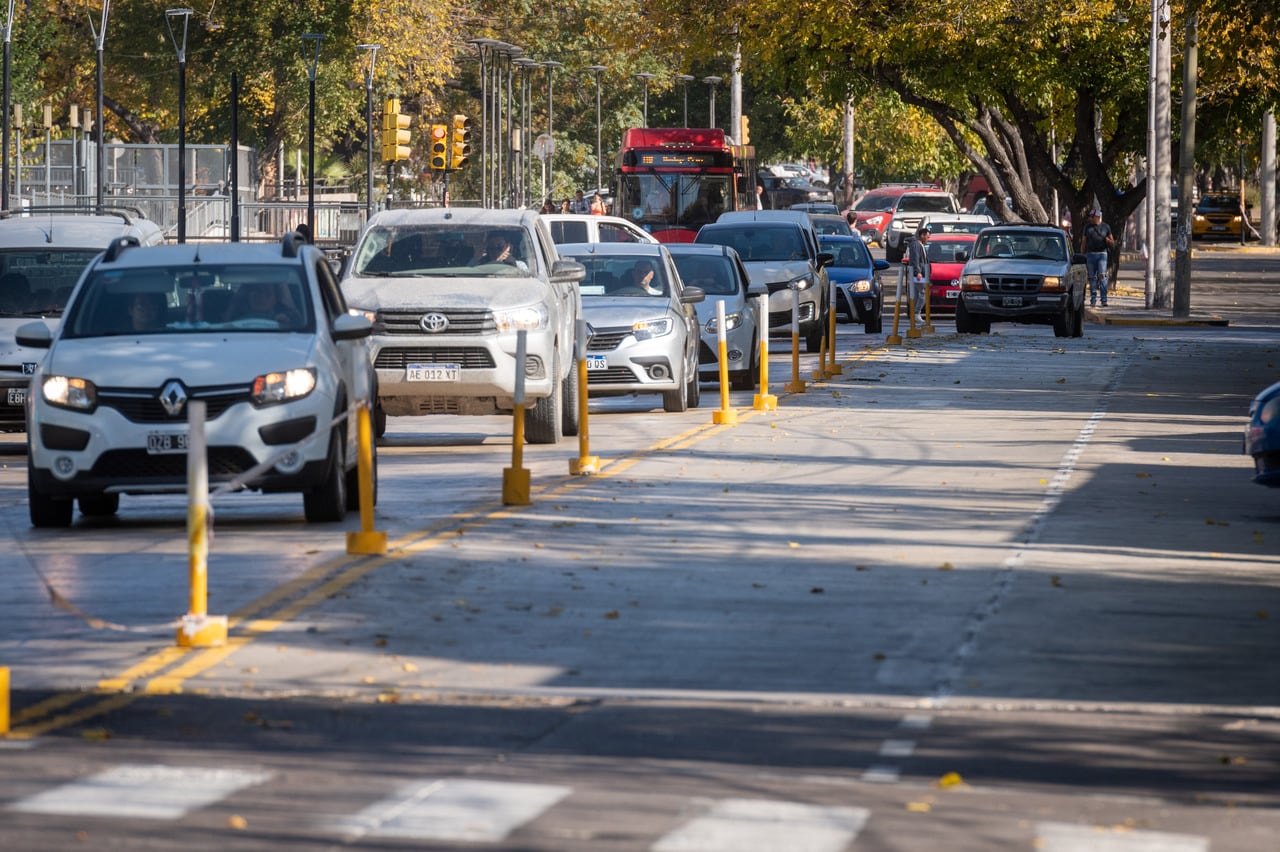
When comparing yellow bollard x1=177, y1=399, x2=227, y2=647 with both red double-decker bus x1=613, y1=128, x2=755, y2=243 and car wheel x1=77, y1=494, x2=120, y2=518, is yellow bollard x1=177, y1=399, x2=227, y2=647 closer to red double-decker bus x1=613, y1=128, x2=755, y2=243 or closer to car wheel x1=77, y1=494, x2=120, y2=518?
car wheel x1=77, y1=494, x2=120, y2=518

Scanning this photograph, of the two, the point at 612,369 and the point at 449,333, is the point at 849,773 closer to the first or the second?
the point at 449,333

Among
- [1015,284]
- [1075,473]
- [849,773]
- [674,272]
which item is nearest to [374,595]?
Answer: [849,773]

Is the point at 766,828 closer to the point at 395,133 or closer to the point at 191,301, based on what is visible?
the point at 191,301

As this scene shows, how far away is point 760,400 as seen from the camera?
886 inches

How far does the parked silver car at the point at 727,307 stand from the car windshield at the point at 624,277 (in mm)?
2220

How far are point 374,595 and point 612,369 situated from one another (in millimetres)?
10961

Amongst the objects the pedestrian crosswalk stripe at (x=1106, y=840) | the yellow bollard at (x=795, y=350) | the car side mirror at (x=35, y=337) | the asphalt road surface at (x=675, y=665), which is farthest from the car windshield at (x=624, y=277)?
the pedestrian crosswalk stripe at (x=1106, y=840)

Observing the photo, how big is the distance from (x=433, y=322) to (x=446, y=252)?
1.38m

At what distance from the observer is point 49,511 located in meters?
13.6

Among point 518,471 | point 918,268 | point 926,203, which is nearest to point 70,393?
point 518,471

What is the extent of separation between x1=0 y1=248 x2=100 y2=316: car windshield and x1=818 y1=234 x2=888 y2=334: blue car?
1905cm

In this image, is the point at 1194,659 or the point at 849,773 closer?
the point at 849,773

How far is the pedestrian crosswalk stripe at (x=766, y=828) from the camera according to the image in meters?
6.28

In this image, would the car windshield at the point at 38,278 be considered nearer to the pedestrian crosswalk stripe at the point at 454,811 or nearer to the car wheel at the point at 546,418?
the car wheel at the point at 546,418
